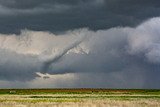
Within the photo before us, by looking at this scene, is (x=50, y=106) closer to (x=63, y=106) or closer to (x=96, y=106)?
(x=63, y=106)

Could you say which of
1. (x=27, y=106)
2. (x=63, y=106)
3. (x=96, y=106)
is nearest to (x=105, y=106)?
(x=96, y=106)

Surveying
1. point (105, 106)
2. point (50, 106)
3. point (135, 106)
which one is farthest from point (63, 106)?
point (135, 106)

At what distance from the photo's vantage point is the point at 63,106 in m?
67.1

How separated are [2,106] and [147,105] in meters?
24.2

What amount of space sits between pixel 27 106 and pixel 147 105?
2025 centimetres

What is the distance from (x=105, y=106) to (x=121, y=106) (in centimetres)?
272

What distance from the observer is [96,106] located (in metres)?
66.8

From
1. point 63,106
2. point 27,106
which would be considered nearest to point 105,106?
point 63,106

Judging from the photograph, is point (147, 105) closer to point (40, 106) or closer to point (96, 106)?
point (96, 106)

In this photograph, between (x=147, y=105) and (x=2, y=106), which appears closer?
(x=2, y=106)

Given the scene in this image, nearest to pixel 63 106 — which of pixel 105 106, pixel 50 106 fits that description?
pixel 50 106

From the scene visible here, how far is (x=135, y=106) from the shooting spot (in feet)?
223

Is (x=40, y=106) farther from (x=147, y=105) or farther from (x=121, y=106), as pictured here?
(x=147, y=105)

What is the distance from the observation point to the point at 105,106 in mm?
67125
